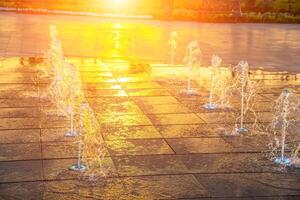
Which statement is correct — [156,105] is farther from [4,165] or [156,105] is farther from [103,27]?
[103,27]

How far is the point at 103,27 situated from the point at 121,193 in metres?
16.4

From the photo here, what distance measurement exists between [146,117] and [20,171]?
295cm

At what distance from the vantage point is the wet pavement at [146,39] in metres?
16.1

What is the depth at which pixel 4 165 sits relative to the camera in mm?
7219

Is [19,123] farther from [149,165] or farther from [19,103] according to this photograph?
[149,165]

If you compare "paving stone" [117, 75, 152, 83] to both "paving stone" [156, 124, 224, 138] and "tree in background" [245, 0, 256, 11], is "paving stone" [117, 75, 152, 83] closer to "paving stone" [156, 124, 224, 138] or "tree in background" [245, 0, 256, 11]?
"paving stone" [156, 124, 224, 138]

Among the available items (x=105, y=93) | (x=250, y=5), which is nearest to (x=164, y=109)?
(x=105, y=93)

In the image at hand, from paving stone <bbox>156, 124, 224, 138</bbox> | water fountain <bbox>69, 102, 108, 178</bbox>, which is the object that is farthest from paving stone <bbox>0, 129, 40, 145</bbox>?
paving stone <bbox>156, 124, 224, 138</bbox>

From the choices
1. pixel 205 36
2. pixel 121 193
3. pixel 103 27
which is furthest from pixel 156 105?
pixel 103 27

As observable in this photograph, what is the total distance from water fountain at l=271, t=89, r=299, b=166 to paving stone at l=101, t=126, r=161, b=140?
5.52ft

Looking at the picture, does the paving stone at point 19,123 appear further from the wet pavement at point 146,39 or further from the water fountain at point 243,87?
the wet pavement at point 146,39

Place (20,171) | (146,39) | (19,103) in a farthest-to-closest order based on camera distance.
Answer: (146,39) → (19,103) → (20,171)

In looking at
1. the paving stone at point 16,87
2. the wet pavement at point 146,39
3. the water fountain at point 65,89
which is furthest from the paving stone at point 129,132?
the wet pavement at point 146,39

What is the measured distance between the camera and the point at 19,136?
27.5ft
